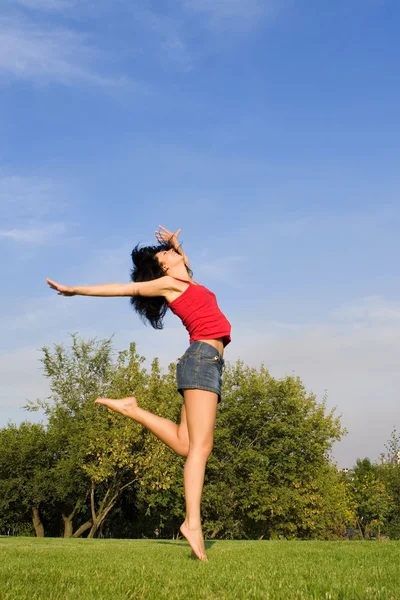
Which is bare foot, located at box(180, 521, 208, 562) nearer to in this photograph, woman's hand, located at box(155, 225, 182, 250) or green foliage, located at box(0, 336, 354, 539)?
woman's hand, located at box(155, 225, 182, 250)

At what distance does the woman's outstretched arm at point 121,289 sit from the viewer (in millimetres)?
5230

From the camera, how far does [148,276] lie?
5898 mm

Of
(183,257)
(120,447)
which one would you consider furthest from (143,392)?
Result: (183,257)

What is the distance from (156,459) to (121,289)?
28.7 metres

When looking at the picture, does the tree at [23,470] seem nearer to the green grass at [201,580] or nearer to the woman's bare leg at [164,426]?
the woman's bare leg at [164,426]

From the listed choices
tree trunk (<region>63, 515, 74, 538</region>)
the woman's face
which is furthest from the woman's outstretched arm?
tree trunk (<region>63, 515, 74, 538</region>)

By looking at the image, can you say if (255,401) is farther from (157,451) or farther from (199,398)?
(199,398)

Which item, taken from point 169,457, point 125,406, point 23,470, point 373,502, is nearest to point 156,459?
point 169,457

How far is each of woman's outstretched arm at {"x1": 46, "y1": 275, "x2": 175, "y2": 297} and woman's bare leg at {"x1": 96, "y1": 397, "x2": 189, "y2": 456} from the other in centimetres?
101

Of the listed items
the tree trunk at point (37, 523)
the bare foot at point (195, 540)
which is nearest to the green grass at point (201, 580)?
the bare foot at point (195, 540)

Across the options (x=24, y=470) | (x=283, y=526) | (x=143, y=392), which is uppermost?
(x=143, y=392)

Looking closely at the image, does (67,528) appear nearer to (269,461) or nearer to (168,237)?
(269,461)

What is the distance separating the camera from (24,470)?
120 feet

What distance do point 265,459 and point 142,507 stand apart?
905 centimetres
